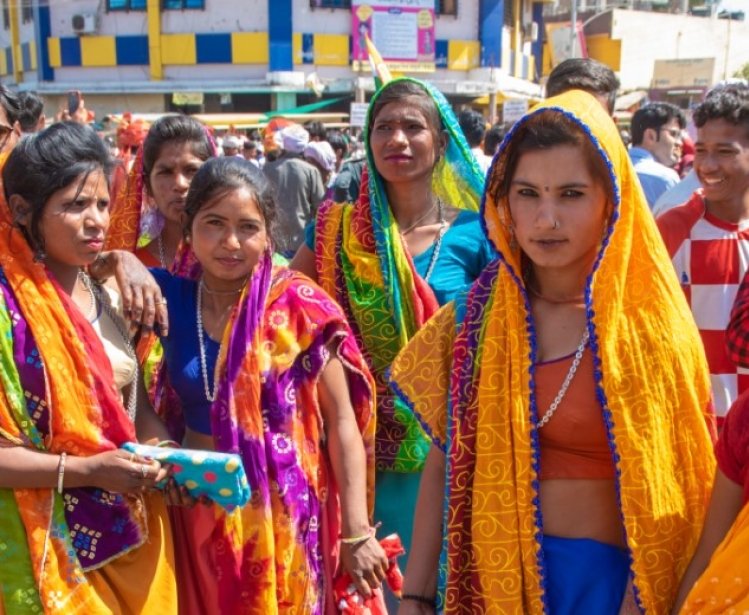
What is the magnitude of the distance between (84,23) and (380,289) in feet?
85.0

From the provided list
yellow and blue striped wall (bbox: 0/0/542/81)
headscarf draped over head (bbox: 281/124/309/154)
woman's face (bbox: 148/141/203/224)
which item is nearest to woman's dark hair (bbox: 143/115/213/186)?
woman's face (bbox: 148/141/203/224)

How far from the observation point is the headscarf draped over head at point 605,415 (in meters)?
1.75

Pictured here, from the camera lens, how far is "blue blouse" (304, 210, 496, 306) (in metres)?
3.00

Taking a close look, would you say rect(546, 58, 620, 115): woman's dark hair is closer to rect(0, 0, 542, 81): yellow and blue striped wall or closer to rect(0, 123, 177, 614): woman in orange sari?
rect(0, 123, 177, 614): woman in orange sari

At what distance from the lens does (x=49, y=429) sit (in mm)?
1965

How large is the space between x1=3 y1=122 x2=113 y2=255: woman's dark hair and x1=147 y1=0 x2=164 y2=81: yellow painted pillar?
82.6 ft

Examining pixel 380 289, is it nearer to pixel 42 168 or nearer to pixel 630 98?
pixel 42 168

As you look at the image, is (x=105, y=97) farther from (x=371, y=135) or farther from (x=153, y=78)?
(x=371, y=135)

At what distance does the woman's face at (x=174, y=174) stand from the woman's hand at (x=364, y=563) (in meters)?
1.46

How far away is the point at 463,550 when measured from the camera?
1935 millimetres

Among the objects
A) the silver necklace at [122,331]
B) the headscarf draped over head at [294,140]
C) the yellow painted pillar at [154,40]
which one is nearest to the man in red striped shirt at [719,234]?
the silver necklace at [122,331]

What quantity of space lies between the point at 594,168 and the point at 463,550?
2.83 feet

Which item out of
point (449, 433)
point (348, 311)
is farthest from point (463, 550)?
point (348, 311)

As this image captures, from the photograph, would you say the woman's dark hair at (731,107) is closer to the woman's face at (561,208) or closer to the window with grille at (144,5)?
the woman's face at (561,208)
